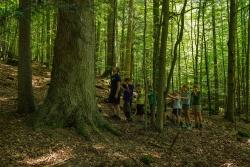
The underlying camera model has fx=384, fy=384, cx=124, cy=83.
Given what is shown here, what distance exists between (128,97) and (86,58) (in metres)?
4.14

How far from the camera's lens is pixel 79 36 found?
11102 mm

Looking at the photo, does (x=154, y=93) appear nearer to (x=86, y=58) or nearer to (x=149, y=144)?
(x=149, y=144)

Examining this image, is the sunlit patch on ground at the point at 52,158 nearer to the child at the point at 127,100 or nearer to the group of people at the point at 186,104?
the child at the point at 127,100

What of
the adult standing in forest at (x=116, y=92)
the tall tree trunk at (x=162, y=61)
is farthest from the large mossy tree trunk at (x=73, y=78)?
the adult standing in forest at (x=116, y=92)

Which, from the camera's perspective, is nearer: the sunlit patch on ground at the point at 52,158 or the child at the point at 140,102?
the sunlit patch on ground at the point at 52,158

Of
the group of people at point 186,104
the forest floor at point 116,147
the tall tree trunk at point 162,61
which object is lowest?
the forest floor at point 116,147

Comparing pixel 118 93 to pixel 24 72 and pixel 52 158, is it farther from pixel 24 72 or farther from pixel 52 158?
pixel 52 158

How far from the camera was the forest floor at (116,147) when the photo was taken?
29.1ft

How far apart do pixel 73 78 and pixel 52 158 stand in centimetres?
289

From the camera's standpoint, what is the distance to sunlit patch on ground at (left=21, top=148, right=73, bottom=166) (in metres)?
8.47

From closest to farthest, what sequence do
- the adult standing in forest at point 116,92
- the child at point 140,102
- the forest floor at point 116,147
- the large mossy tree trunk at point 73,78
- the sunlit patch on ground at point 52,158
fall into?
1. the sunlit patch on ground at point 52,158
2. the forest floor at point 116,147
3. the large mossy tree trunk at point 73,78
4. the adult standing in forest at point 116,92
5. the child at point 140,102

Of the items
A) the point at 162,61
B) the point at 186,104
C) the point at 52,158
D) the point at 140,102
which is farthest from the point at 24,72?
the point at 186,104

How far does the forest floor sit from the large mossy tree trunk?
1.77 feet

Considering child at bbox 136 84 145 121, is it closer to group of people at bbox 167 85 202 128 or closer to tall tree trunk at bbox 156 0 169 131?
group of people at bbox 167 85 202 128
